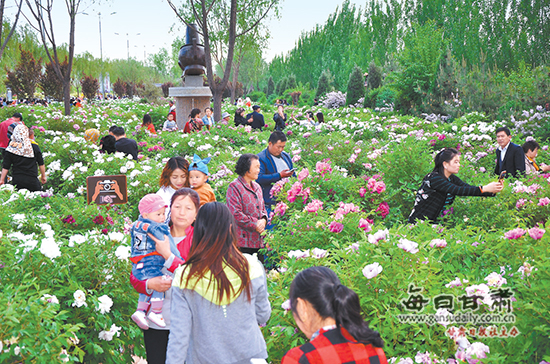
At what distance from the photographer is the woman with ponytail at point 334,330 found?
5.22 feet

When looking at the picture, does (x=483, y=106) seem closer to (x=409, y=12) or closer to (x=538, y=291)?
(x=538, y=291)

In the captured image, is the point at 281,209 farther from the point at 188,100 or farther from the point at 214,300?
the point at 188,100

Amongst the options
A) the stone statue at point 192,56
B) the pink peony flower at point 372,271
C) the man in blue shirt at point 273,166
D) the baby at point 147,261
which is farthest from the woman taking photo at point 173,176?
the stone statue at point 192,56

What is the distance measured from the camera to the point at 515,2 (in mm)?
24016

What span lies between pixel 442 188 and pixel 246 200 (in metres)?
2.07

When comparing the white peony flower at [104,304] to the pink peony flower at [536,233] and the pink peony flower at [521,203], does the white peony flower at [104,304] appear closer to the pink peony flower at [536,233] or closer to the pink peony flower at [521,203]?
the pink peony flower at [536,233]

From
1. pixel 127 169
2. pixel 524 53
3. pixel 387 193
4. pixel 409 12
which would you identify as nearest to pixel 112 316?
pixel 387 193

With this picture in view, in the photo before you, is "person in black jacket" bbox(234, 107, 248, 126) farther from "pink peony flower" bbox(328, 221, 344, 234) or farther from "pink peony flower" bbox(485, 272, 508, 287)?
"pink peony flower" bbox(485, 272, 508, 287)

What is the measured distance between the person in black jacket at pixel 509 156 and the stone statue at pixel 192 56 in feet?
41.4

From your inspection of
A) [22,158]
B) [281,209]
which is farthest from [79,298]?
[22,158]

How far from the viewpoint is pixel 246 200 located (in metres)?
4.55

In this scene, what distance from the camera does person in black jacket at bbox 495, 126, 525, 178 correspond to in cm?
624

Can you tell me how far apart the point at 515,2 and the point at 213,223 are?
1108 inches

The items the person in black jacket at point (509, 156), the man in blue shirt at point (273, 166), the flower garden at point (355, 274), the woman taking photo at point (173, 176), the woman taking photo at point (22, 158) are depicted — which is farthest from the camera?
the woman taking photo at point (22, 158)
